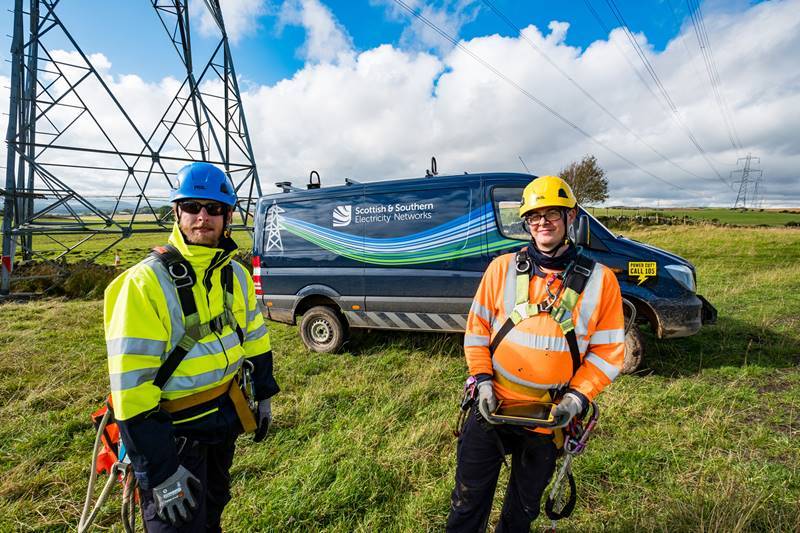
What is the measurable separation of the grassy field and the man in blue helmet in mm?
937

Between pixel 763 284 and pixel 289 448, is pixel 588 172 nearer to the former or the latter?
pixel 763 284

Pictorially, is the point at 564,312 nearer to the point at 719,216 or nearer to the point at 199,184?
the point at 199,184

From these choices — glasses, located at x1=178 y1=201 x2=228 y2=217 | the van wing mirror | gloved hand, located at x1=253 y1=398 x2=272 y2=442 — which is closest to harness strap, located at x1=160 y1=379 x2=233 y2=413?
gloved hand, located at x1=253 y1=398 x2=272 y2=442

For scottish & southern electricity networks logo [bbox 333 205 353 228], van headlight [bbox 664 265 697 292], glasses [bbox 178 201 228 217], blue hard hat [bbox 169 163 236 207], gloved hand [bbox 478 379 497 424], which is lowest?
gloved hand [bbox 478 379 497 424]

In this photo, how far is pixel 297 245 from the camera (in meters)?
5.04

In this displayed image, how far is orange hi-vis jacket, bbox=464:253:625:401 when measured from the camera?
1681mm

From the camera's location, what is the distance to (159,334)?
4.56 ft

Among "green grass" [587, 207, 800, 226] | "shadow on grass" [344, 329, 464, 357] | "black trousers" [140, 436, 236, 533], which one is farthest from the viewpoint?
"green grass" [587, 207, 800, 226]

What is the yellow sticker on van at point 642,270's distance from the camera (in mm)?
3905

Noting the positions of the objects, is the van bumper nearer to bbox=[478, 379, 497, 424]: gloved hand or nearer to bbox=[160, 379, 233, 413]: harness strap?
bbox=[478, 379, 497, 424]: gloved hand

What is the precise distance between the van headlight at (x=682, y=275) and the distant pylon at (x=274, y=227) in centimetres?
500

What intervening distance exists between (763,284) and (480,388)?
10936mm

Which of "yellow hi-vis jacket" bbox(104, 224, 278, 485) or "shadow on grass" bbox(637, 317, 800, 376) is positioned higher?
"yellow hi-vis jacket" bbox(104, 224, 278, 485)

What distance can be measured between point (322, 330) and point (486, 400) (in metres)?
3.74
